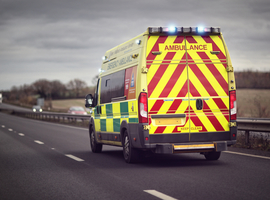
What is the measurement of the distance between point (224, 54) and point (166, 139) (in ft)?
7.13

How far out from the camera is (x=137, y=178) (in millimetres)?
7305

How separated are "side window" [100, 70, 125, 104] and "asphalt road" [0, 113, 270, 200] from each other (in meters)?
1.56

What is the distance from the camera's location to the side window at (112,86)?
9.75 meters

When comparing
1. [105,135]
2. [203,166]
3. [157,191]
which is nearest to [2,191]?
[157,191]

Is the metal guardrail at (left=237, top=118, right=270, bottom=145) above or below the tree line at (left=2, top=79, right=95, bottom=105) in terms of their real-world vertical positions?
below

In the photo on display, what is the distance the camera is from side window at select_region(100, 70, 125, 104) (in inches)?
384

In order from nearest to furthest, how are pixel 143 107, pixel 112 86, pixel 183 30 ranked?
pixel 143 107 → pixel 183 30 → pixel 112 86

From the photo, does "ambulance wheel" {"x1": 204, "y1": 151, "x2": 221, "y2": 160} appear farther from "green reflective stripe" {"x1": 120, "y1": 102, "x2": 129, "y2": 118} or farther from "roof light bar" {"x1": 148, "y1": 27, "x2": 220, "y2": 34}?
"roof light bar" {"x1": 148, "y1": 27, "x2": 220, "y2": 34}

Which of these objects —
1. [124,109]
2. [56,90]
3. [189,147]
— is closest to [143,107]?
[124,109]

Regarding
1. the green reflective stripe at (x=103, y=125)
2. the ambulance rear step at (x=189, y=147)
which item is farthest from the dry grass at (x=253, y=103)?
the ambulance rear step at (x=189, y=147)

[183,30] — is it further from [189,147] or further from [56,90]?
[56,90]

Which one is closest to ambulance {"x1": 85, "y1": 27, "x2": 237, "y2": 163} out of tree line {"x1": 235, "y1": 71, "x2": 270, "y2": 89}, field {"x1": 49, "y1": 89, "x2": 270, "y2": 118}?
field {"x1": 49, "y1": 89, "x2": 270, "y2": 118}

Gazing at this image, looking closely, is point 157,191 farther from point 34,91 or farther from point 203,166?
point 34,91

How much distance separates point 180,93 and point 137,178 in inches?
83.9
